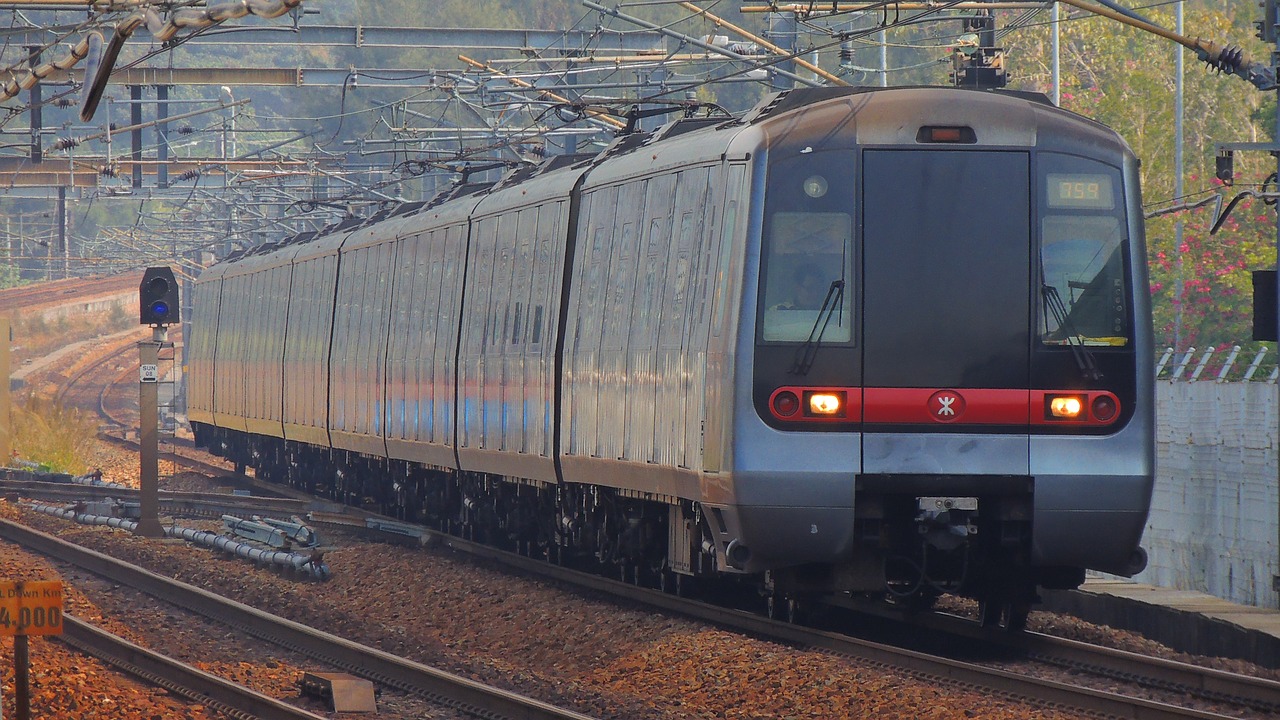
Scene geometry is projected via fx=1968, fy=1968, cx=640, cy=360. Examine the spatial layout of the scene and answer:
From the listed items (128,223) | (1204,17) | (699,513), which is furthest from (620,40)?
(128,223)

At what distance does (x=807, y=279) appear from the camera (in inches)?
433

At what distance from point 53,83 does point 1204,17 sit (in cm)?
→ 2733

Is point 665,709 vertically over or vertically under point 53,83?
under

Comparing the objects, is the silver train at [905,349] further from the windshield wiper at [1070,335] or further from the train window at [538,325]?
the train window at [538,325]

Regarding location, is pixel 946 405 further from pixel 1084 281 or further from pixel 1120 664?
pixel 1120 664

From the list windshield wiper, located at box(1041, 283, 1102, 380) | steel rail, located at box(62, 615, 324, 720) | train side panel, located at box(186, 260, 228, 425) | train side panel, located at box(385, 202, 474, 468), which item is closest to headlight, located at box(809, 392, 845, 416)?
windshield wiper, located at box(1041, 283, 1102, 380)

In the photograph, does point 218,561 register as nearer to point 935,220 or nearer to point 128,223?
point 935,220

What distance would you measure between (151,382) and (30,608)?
15.0 metres

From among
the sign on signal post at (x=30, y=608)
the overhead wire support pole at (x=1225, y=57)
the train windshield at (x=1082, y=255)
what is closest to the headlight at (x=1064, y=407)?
the train windshield at (x=1082, y=255)

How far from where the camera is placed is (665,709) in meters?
10.5

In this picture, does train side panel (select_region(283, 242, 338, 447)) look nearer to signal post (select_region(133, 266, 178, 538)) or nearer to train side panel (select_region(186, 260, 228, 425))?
signal post (select_region(133, 266, 178, 538))

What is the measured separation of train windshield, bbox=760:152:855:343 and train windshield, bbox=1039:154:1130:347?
43.9 inches

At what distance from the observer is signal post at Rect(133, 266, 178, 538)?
73.2ft

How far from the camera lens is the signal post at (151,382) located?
22.3 metres
